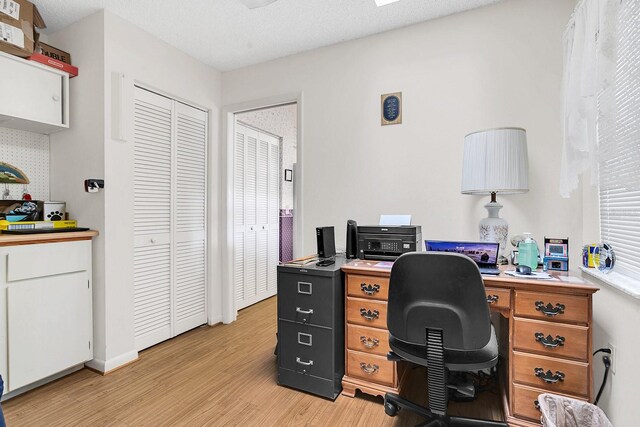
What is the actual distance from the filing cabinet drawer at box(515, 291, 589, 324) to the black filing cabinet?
38.8 inches

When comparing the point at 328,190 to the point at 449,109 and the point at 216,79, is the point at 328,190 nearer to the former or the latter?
the point at 449,109

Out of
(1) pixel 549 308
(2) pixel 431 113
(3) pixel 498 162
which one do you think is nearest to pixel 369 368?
(1) pixel 549 308

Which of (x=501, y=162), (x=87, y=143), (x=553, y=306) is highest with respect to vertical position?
(x=87, y=143)

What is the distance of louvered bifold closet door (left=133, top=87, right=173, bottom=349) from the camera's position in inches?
97.6

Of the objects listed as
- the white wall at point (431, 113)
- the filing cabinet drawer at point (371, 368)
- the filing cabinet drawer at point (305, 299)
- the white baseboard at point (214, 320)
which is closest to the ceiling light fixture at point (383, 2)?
the white wall at point (431, 113)

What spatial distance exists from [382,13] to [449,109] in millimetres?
865

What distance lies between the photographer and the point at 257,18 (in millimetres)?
2320

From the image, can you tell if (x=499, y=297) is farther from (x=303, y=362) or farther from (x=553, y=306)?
(x=303, y=362)

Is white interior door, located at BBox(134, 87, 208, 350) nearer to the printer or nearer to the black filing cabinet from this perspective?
the black filing cabinet

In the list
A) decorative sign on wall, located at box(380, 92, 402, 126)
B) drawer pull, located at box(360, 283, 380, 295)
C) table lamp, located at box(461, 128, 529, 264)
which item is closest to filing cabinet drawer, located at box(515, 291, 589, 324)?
table lamp, located at box(461, 128, 529, 264)

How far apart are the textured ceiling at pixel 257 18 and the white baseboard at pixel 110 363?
2562mm

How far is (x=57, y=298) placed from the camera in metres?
2.05

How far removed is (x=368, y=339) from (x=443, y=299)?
735mm

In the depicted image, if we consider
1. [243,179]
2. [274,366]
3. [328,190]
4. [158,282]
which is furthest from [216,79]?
[274,366]
